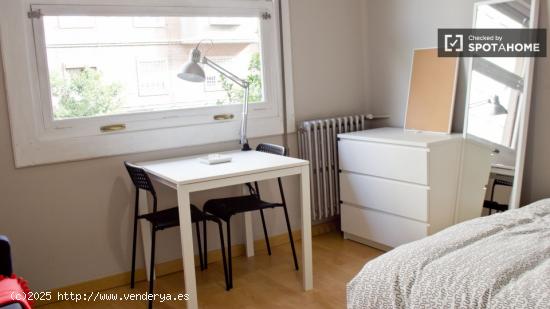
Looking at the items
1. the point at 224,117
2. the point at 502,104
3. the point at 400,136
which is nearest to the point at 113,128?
the point at 224,117

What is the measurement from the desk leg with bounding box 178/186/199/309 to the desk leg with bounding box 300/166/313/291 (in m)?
0.67

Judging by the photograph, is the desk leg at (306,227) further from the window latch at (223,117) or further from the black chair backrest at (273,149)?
the window latch at (223,117)

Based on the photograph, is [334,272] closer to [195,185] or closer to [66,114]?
[195,185]

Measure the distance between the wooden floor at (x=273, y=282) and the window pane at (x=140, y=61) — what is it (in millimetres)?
1102

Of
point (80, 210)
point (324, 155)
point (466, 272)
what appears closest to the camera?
point (466, 272)

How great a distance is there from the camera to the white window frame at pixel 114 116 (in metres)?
2.90

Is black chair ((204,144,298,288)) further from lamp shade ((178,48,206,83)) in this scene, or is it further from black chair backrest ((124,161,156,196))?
lamp shade ((178,48,206,83))

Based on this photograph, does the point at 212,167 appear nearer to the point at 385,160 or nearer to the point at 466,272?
the point at 385,160

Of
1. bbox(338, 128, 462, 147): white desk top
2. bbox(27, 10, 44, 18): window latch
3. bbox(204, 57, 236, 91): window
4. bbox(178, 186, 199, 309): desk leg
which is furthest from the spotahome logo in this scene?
bbox(27, 10, 44, 18): window latch

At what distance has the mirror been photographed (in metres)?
3.03

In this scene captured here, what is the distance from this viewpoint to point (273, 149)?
135 inches

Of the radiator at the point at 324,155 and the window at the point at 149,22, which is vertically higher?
the window at the point at 149,22

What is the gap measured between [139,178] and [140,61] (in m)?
0.83

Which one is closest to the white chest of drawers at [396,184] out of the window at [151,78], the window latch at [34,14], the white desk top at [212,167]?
the white desk top at [212,167]
